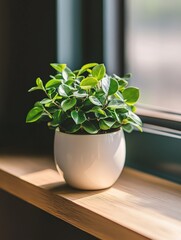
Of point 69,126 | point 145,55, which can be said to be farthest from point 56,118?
point 145,55

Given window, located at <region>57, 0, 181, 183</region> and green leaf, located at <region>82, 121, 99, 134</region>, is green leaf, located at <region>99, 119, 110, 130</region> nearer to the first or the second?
green leaf, located at <region>82, 121, 99, 134</region>

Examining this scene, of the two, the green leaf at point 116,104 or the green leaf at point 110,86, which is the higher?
the green leaf at point 110,86

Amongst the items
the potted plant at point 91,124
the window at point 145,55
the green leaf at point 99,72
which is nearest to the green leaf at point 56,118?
the potted plant at point 91,124

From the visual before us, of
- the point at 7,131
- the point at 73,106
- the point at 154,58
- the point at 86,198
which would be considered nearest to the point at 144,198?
the point at 86,198

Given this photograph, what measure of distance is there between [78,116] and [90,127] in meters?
0.03

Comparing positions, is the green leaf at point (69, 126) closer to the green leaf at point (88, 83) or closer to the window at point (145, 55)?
the green leaf at point (88, 83)

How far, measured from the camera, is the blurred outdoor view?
3.80 ft

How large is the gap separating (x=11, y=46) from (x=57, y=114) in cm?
45

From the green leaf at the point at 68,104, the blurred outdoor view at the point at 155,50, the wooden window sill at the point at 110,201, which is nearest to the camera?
the wooden window sill at the point at 110,201

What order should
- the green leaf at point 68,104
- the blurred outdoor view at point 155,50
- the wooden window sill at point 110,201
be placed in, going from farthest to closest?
the blurred outdoor view at point 155,50 → the green leaf at point 68,104 → the wooden window sill at point 110,201

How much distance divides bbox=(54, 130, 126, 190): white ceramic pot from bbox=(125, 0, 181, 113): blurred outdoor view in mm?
191

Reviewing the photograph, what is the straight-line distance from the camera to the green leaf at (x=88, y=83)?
3.33ft

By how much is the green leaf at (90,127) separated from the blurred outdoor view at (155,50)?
0.77 feet

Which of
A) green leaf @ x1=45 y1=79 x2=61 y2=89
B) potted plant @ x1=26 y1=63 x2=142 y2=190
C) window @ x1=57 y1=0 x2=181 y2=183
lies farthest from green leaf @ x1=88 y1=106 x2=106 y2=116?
window @ x1=57 y1=0 x2=181 y2=183
